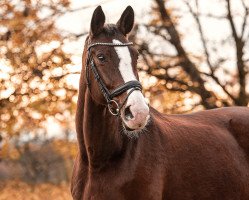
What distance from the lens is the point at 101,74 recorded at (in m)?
4.20

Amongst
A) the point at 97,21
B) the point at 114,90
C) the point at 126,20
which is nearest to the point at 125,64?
Result: the point at 114,90

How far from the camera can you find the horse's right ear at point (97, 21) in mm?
4363

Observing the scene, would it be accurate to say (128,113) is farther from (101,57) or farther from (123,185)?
(123,185)

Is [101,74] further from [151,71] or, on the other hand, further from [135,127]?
[151,71]

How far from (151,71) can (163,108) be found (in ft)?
5.89

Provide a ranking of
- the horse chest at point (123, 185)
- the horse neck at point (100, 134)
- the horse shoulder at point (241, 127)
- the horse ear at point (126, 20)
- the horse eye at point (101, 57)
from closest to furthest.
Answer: the horse eye at point (101, 57) → the horse chest at point (123, 185) → the horse neck at point (100, 134) → the horse ear at point (126, 20) → the horse shoulder at point (241, 127)

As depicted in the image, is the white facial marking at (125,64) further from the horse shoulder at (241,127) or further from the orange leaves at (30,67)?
the orange leaves at (30,67)

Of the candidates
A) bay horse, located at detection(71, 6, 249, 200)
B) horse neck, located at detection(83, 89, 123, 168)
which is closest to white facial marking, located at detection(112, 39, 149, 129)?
bay horse, located at detection(71, 6, 249, 200)

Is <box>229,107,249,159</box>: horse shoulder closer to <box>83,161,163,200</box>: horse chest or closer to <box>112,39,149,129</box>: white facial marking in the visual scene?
<box>83,161,163,200</box>: horse chest

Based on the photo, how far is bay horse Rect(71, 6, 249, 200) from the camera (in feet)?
13.4

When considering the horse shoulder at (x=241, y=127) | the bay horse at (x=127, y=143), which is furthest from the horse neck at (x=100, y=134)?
the horse shoulder at (x=241, y=127)

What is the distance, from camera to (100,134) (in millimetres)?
4453

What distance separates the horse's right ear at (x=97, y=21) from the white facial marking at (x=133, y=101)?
1.48ft

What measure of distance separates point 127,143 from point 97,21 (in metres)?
1.16
